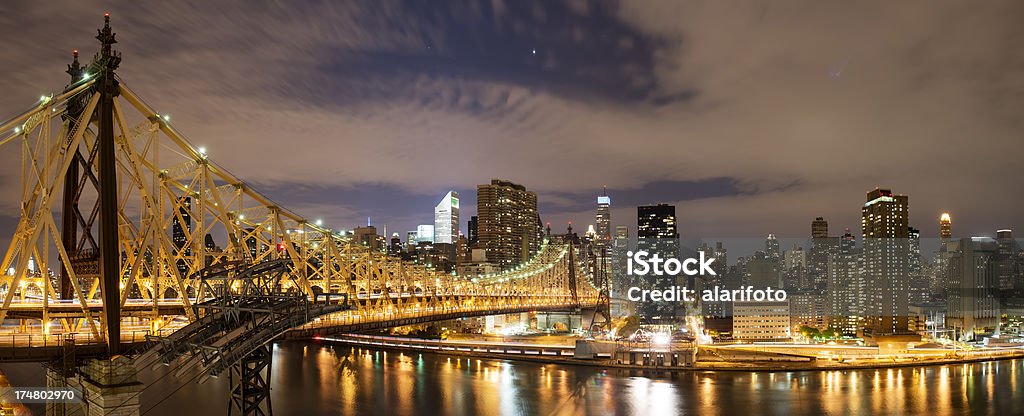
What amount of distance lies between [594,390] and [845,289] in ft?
231

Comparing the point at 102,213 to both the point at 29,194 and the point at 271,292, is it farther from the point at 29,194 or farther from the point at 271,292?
the point at 271,292

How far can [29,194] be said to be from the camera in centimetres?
1873

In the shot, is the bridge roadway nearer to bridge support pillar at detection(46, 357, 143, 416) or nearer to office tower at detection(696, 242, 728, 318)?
bridge support pillar at detection(46, 357, 143, 416)

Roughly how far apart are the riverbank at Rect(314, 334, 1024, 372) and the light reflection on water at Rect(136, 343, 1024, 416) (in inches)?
54.3

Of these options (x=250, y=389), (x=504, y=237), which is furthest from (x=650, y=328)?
(x=504, y=237)

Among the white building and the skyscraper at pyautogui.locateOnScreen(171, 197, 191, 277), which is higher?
the skyscraper at pyautogui.locateOnScreen(171, 197, 191, 277)

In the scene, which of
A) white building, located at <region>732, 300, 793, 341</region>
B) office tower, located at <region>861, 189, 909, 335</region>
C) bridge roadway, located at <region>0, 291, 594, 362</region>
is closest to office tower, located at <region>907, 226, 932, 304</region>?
office tower, located at <region>861, 189, 909, 335</region>

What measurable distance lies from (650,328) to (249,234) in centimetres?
4795

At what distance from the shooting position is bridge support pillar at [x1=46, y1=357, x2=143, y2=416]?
1716cm

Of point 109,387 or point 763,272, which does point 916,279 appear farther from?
point 109,387

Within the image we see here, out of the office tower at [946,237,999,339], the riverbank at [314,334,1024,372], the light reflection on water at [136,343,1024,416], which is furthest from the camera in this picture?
the office tower at [946,237,999,339]

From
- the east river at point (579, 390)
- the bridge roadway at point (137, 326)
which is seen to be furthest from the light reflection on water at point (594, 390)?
the bridge roadway at point (137, 326)

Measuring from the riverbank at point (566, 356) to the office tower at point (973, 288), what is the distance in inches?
708

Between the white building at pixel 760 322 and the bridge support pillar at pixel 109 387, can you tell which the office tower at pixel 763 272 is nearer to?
the white building at pixel 760 322
